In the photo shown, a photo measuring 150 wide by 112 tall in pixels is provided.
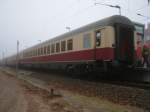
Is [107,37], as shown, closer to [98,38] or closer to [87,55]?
[98,38]

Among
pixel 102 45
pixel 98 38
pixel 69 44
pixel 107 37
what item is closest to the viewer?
pixel 107 37

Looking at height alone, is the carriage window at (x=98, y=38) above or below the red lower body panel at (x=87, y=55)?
above

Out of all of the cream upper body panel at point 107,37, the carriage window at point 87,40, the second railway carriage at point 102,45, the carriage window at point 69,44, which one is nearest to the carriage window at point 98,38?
the second railway carriage at point 102,45

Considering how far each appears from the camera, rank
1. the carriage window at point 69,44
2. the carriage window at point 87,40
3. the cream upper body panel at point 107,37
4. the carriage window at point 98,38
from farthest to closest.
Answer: the carriage window at point 69,44 < the carriage window at point 87,40 < the carriage window at point 98,38 < the cream upper body panel at point 107,37

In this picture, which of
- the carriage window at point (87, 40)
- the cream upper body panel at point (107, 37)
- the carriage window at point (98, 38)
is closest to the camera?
the cream upper body panel at point (107, 37)

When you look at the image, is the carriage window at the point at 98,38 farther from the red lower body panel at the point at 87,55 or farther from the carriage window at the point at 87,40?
the carriage window at the point at 87,40

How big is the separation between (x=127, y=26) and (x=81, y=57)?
11.0 feet

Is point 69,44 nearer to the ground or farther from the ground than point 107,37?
nearer to the ground

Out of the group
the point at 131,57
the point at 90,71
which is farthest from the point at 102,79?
the point at 131,57

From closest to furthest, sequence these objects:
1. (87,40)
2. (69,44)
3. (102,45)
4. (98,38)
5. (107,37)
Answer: (107,37), (102,45), (98,38), (87,40), (69,44)

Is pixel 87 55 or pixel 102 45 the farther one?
pixel 87 55

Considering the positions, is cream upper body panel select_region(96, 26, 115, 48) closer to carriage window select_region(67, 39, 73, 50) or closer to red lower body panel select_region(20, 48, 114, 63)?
red lower body panel select_region(20, 48, 114, 63)

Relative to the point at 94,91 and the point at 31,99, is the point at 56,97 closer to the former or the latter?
the point at 31,99

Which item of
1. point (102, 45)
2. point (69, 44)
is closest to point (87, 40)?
point (102, 45)
